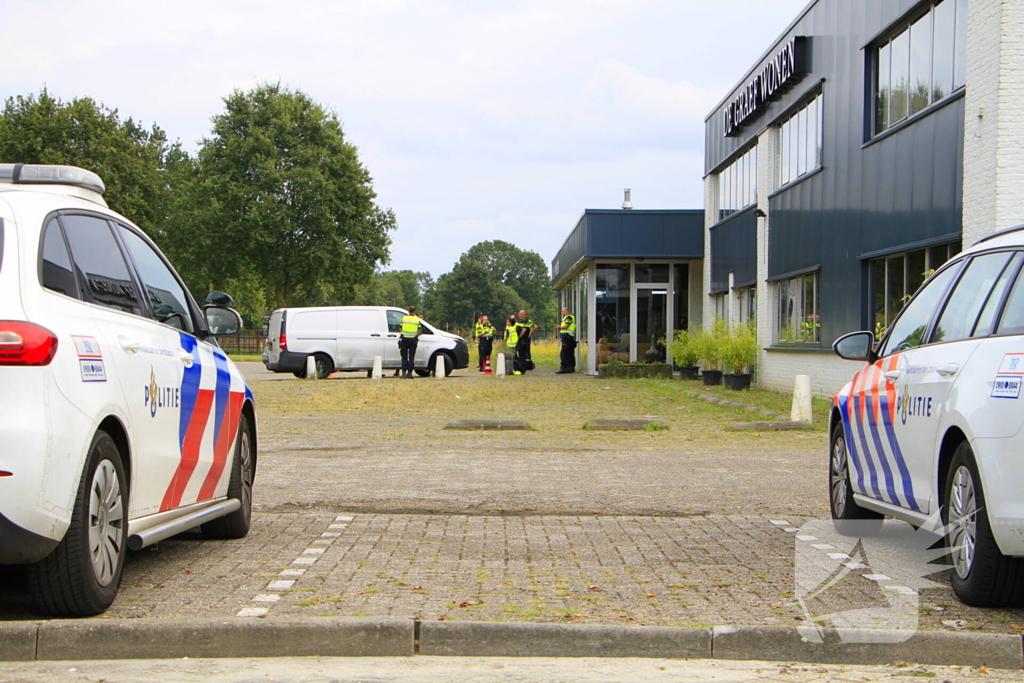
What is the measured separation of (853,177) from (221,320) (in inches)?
575

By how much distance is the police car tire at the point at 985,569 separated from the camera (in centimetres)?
493

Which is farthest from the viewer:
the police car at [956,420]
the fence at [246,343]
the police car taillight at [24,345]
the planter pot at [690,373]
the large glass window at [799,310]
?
the fence at [246,343]

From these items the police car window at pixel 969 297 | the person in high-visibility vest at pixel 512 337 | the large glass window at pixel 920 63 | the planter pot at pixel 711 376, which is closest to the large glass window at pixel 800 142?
the large glass window at pixel 920 63

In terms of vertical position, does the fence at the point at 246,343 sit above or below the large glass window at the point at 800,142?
below

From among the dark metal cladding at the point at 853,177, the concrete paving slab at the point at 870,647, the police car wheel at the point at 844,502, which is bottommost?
the concrete paving slab at the point at 870,647

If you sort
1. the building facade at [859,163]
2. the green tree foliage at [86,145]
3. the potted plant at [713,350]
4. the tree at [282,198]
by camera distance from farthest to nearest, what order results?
1. the tree at [282,198]
2. the green tree foliage at [86,145]
3. the potted plant at [713,350]
4. the building facade at [859,163]

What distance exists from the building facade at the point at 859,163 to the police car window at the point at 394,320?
8774 mm

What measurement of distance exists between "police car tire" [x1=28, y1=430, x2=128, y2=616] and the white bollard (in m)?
11.9

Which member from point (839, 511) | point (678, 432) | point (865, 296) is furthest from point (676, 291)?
point (839, 511)

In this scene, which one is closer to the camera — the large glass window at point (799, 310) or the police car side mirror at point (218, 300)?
the police car side mirror at point (218, 300)

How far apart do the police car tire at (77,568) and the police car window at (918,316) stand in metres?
4.35

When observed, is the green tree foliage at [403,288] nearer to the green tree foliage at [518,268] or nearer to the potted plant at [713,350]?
the green tree foliage at [518,268]

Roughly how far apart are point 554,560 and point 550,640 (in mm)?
1654

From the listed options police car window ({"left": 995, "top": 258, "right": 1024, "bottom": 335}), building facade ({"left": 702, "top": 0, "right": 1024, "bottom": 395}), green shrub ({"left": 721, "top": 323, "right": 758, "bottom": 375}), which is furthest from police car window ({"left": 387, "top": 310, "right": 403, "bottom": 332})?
police car window ({"left": 995, "top": 258, "right": 1024, "bottom": 335})
